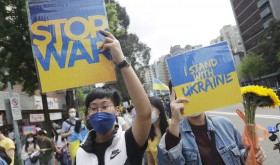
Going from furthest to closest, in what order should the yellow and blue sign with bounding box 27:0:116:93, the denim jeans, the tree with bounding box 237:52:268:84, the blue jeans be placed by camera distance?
the tree with bounding box 237:52:268:84
the blue jeans
the yellow and blue sign with bounding box 27:0:116:93
the denim jeans

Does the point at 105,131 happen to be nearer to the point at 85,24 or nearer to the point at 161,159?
the point at 161,159

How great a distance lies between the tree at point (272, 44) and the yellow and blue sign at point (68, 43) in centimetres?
5337

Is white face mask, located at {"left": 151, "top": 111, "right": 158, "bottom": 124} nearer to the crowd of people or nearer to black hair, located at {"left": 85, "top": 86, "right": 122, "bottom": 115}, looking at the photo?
the crowd of people

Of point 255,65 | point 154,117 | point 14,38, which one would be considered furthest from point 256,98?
point 255,65

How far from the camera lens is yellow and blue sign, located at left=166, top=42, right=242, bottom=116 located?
8.46 ft

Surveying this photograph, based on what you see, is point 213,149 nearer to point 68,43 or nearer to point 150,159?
point 68,43

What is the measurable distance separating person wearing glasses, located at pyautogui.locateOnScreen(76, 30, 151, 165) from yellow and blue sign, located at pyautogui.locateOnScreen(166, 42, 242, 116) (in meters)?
0.36

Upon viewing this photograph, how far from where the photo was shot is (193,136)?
108 inches

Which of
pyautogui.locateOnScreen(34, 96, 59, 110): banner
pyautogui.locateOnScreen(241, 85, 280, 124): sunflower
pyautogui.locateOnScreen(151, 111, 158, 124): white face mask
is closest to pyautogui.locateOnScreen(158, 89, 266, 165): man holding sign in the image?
pyautogui.locateOnScreen(241, 85, 280, 124): sunflower

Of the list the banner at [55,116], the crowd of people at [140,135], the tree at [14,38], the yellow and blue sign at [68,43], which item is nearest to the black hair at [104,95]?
the crowd of people at [140,135]

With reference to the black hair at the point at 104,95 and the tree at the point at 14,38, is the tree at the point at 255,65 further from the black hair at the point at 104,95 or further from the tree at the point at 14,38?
the black hair at the point at 104,95

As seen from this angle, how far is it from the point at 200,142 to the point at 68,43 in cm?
142

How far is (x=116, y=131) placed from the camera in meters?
2.53

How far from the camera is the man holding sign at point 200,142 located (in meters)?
2.42
